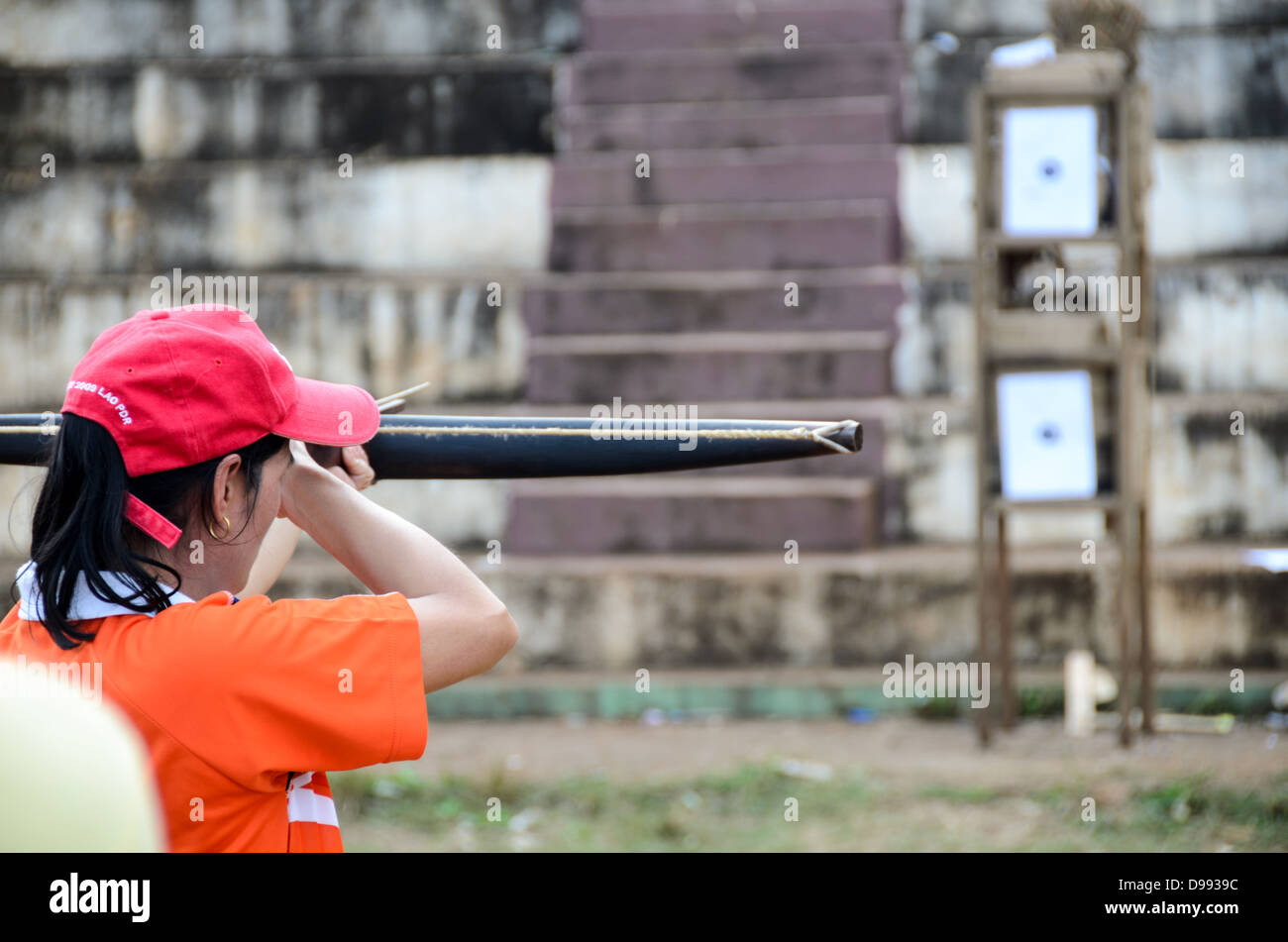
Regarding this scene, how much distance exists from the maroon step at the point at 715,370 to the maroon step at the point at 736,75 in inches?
88.7

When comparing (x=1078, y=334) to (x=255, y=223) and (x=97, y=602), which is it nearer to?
(x=255, y=223)

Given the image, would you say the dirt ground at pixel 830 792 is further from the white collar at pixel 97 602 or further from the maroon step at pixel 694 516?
the white collar at pixel 97 602

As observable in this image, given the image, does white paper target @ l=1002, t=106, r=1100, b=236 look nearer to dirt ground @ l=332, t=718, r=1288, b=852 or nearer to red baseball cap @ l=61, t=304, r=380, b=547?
dirt ground @ l=332, t=718, r=1288, b=852

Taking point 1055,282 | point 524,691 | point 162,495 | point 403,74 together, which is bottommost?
point 524,691

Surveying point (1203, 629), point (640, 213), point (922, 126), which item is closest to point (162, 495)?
point (1203, 629)

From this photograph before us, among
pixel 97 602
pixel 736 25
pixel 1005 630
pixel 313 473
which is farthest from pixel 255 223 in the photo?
pixel 97 602

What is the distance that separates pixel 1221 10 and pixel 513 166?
446 centimetres

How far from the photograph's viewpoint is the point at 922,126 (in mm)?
8828

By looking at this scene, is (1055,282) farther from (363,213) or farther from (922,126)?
(363,213)

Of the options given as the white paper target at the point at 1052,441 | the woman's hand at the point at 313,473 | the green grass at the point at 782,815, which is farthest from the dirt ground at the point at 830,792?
the woman's hand at the point at 313,473

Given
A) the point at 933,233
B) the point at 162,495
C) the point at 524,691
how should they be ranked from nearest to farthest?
1. the point at 162,495
2. the point at 524,691
3. the point at 933,233

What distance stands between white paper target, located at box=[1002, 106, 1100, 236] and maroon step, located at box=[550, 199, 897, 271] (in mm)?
2279

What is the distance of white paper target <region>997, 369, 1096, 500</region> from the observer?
602cm

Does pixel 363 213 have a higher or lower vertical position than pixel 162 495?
higher
